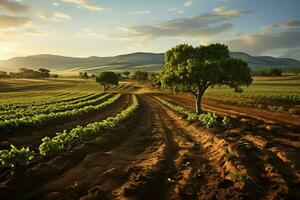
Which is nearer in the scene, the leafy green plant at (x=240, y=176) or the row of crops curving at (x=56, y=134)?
the leafy green plant at (x=240, y=176)

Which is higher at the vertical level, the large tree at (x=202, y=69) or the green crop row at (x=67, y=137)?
the large tree at (x=202, y=69)

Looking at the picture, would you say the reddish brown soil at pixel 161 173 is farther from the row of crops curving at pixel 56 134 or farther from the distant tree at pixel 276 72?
the distant tree at pixel 276 72

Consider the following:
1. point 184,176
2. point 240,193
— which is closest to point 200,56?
point 184,176

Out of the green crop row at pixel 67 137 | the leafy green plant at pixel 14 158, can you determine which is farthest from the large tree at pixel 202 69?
the leafy green plant at pixel 14 158

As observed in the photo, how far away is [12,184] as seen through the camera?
12898mm

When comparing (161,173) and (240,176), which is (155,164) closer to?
(161,173)

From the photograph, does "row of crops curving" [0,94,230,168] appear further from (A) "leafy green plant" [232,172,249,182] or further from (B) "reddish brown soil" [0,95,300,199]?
(A) "leafy green plant" [232,172,249,182]

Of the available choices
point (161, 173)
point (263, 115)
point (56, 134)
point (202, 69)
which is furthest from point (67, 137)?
point (263, 115)

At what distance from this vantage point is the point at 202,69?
35.3 meters

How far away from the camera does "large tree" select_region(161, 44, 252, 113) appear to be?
3547 cm

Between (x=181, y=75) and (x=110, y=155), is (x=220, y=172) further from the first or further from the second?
(x=181, y=75)

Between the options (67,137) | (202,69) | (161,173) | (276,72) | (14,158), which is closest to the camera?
(161,173)

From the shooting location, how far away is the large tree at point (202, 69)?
3547 centimetres

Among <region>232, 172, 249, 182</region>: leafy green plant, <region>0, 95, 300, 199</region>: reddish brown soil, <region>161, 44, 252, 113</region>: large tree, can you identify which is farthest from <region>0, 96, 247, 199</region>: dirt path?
<region>161, 44, 252, 113</region>: large tree
